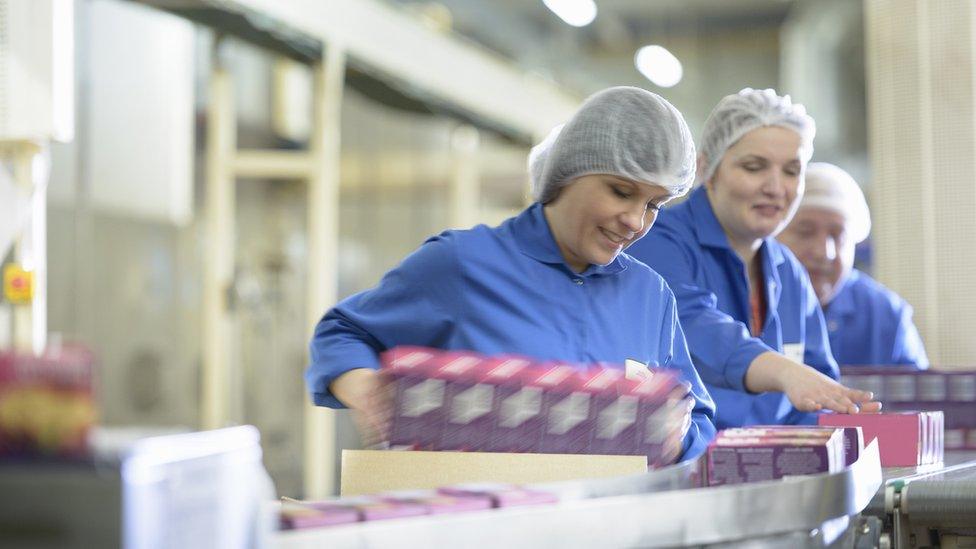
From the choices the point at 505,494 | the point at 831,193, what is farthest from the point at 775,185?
the point at 505,494

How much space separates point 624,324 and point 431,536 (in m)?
1.16

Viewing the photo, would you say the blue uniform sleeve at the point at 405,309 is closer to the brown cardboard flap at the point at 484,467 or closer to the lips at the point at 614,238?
the lips at the point at 614,238

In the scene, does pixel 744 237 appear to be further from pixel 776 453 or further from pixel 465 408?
pixel 465 408

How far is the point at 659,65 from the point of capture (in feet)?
44.7

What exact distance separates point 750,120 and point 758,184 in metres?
0.19

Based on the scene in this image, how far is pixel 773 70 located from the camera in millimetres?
14680

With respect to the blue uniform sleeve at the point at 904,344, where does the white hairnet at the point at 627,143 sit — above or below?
above

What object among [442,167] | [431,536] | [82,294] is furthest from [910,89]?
[431,536]

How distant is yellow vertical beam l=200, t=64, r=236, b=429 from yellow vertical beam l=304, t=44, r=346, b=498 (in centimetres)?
54

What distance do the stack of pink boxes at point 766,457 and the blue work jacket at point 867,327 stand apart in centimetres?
260

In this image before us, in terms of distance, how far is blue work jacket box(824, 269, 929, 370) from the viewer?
179 inches

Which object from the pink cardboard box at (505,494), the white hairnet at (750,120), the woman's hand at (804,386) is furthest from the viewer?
the white hairnet at (750,120)

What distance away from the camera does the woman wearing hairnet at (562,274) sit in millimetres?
2291

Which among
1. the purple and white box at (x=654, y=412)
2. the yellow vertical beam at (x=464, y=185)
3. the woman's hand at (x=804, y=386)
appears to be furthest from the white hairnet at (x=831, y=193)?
the yellow vertical beam at (x=464, y=185)
